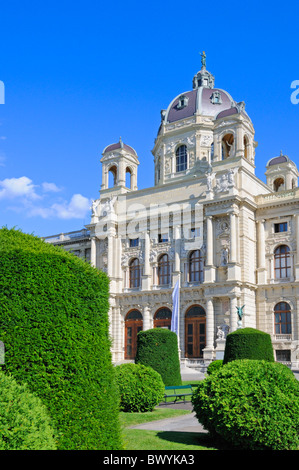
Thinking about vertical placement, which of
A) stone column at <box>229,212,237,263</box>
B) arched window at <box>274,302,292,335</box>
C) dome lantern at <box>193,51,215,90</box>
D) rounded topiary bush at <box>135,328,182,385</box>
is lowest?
rounded topiary bush at <box>135,328,182,385</box>

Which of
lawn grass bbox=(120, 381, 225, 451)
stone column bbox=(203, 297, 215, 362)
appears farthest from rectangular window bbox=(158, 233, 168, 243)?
lawn grass bbox=(120, 381, 225, 451)

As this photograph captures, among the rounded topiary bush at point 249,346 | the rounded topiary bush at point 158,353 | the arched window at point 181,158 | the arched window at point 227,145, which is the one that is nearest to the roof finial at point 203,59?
the arched window at point 181,158

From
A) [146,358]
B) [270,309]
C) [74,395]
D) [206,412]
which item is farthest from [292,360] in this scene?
[74,395]

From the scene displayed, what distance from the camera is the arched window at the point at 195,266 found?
44719mm

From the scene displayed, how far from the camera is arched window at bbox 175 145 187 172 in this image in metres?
52.5

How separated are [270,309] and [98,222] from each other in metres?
19.3

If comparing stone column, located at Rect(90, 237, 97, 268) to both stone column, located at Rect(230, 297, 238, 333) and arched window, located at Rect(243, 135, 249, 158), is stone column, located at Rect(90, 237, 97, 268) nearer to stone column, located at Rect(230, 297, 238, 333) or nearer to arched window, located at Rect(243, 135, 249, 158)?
stone column, located at Rect(230, 297, 238, 333)

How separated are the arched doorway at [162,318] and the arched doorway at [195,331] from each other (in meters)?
2.03

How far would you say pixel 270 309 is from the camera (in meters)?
42.1

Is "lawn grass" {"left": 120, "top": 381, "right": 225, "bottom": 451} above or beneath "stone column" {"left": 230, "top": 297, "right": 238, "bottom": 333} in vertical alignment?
beneath

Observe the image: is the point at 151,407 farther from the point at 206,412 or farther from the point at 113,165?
the point at 113,165

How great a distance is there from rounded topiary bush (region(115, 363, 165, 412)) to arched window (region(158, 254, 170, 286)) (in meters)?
29.5

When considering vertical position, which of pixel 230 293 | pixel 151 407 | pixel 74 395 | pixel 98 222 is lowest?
pixel 151 407
